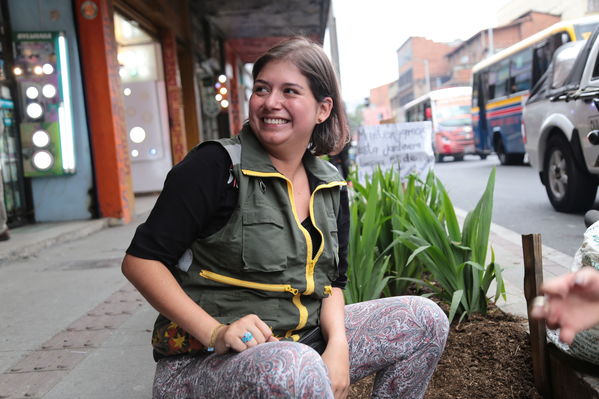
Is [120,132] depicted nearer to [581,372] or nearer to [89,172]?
[89,172]

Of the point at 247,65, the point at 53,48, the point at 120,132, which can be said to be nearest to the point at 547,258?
the point at 120,132

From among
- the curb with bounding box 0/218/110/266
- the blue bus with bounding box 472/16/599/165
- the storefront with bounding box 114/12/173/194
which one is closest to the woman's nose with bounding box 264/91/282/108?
the curb with bounding box 0/218/110/266

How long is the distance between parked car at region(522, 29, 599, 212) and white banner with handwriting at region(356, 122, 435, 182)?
4.42 feet

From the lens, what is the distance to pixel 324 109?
1.75 m

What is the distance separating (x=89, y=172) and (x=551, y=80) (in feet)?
18.7

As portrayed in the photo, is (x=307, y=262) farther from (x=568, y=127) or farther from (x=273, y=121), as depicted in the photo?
(x=568, y=127)

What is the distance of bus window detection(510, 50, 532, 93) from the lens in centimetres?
1367

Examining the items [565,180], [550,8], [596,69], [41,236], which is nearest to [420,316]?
[596,69]

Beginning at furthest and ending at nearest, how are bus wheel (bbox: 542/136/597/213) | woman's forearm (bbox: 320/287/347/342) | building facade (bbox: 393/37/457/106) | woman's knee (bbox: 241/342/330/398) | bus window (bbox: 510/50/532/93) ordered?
building facade (bbox: 393/37/457/106), bus window (bbox: 510/50/532/93), bus wheel (bbox: 542/136/597/213), woman's forearm (bbox: 320/287/347/342), woman's knee (bbox: 241/342/330/398)

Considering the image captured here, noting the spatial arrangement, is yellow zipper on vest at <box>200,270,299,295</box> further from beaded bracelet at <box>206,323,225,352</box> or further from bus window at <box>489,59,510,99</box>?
bus window at <box>489,59,510,99</box>

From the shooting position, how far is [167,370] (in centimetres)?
147

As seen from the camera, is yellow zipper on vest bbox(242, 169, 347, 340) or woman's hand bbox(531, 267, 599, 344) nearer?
woman's hand bbox(531, 267, 599, 344)

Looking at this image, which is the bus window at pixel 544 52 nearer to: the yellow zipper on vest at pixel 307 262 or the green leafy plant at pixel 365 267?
the green leafy plant at pixel 365 267

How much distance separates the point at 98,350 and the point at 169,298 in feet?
4.81
